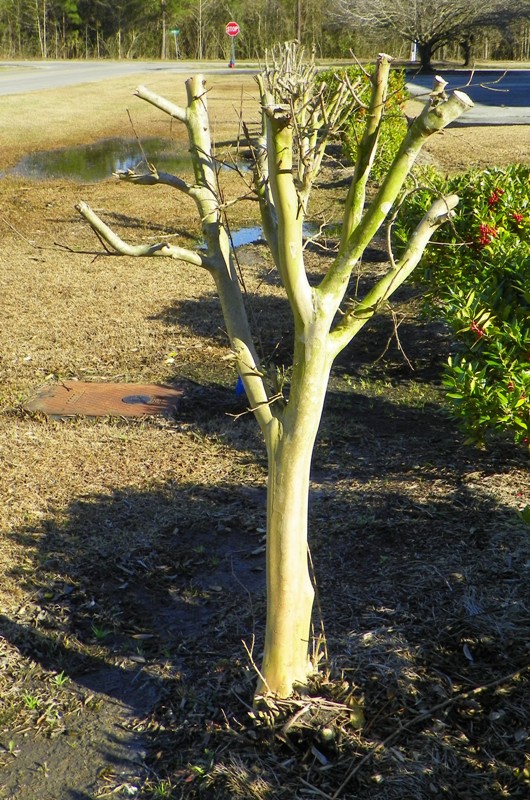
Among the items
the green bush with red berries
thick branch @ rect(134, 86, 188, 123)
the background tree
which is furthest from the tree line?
thick branch @ rect(134, 86, 188, 123)

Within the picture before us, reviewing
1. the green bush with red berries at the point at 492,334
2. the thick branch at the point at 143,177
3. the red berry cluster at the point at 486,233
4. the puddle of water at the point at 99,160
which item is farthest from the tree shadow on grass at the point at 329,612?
the puddle of water at the point at 99,160

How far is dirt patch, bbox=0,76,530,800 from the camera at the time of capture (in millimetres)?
2852

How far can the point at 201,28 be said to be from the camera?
176ft

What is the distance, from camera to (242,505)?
4.62 metres

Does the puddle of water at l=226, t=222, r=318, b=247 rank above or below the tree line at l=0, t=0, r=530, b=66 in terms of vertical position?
below

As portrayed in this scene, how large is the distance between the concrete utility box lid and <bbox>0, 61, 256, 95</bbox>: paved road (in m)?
29.1

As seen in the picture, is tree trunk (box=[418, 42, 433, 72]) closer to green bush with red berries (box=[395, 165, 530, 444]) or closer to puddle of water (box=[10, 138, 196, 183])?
puddle of water (box=[10, 138, 196, 183])

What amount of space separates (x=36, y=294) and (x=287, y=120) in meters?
6.79

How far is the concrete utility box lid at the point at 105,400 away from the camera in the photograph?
5.82 metres

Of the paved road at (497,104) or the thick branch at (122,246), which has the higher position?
the paved road at (497,104)

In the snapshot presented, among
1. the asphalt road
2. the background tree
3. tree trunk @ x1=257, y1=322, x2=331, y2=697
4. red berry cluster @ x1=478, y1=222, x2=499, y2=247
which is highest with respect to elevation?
the background tree

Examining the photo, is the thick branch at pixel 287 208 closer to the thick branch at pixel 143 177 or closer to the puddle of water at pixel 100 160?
the thick branch at pixel 143 177

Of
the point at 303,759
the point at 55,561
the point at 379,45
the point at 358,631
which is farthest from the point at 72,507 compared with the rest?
the point at 379,45

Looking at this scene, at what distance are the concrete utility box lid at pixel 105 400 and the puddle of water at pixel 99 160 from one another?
10263 millimetres
